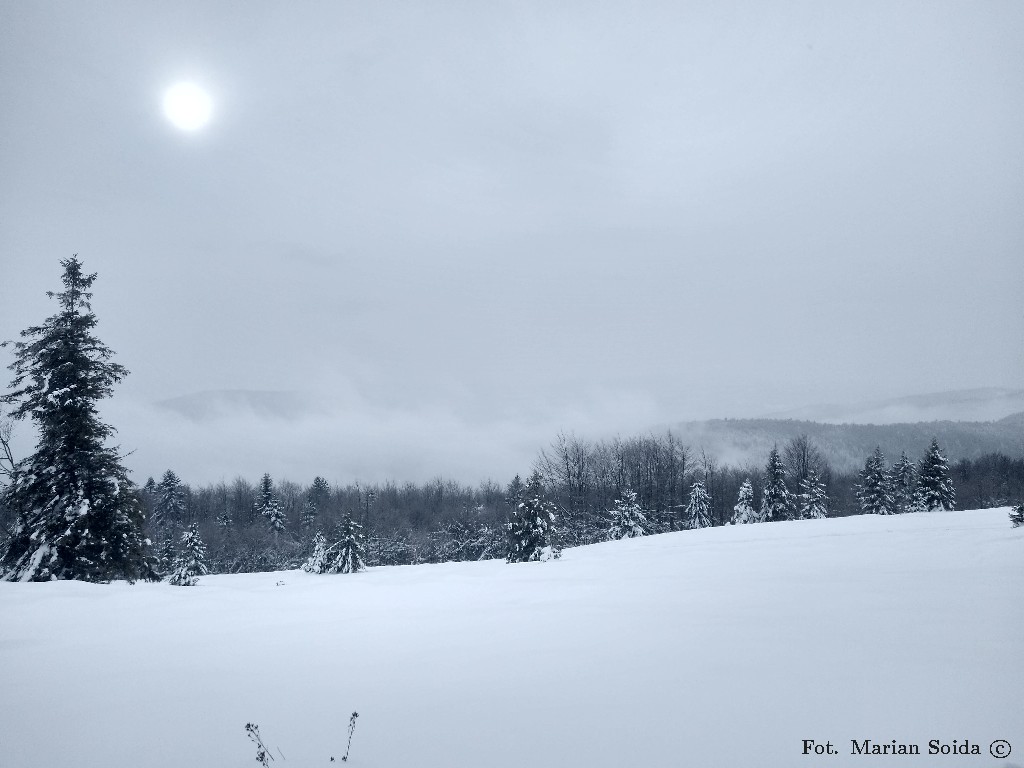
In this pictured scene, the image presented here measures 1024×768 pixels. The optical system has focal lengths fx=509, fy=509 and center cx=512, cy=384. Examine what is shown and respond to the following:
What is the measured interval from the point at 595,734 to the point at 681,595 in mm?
4440

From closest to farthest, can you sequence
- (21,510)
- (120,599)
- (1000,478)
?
(120,599) < (21,510) < (1000,478)

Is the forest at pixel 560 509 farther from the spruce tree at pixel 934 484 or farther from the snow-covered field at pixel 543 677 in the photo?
the snow-covered field at pixel 543 677

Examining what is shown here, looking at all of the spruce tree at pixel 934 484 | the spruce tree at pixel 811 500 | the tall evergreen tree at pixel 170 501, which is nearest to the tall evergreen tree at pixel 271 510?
the tall evergreen tree at pixel 170 501

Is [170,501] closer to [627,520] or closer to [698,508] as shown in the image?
[627,520]

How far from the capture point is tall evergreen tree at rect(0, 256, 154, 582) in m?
14.1

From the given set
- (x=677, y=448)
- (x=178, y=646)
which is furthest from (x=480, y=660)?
(x=677, y=448)

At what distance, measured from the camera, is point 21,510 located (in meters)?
14.5

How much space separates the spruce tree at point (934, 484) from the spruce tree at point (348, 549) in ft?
128

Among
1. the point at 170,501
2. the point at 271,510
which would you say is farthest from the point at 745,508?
the point at 170,501

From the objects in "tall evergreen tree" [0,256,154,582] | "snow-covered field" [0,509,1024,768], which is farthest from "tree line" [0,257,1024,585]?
"snow-covered field" [0,509,1024,768]

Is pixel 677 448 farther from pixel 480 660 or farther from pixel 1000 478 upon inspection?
pixel 480 660

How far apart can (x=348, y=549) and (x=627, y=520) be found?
68.7ft

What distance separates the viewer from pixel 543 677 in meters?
4.26

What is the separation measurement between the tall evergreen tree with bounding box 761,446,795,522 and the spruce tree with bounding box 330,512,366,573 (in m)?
32.5
